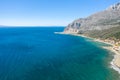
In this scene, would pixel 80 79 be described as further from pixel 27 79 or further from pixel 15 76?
pixel 15 76

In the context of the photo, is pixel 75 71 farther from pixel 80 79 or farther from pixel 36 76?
pixel 36 76

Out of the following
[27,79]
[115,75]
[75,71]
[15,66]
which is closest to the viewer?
[27,79]

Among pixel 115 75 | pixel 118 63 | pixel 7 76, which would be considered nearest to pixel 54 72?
pixel 7 76

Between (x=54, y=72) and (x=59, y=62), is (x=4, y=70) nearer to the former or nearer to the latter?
(x=54, y=72)

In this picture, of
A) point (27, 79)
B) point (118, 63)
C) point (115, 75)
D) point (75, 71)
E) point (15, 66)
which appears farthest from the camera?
point (118, 63)

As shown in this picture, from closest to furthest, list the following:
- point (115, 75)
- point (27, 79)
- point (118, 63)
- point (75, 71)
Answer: point (27, 79)
point (115, 75)
point (75, 71)
point (118, 63)

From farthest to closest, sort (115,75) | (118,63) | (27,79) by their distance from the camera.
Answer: (118,63) → (115,75) → (27,79)

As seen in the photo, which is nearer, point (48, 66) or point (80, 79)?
point (80, 79)

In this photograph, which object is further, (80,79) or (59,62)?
(59,62)

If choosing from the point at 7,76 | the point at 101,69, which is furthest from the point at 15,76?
the point at 101,69
